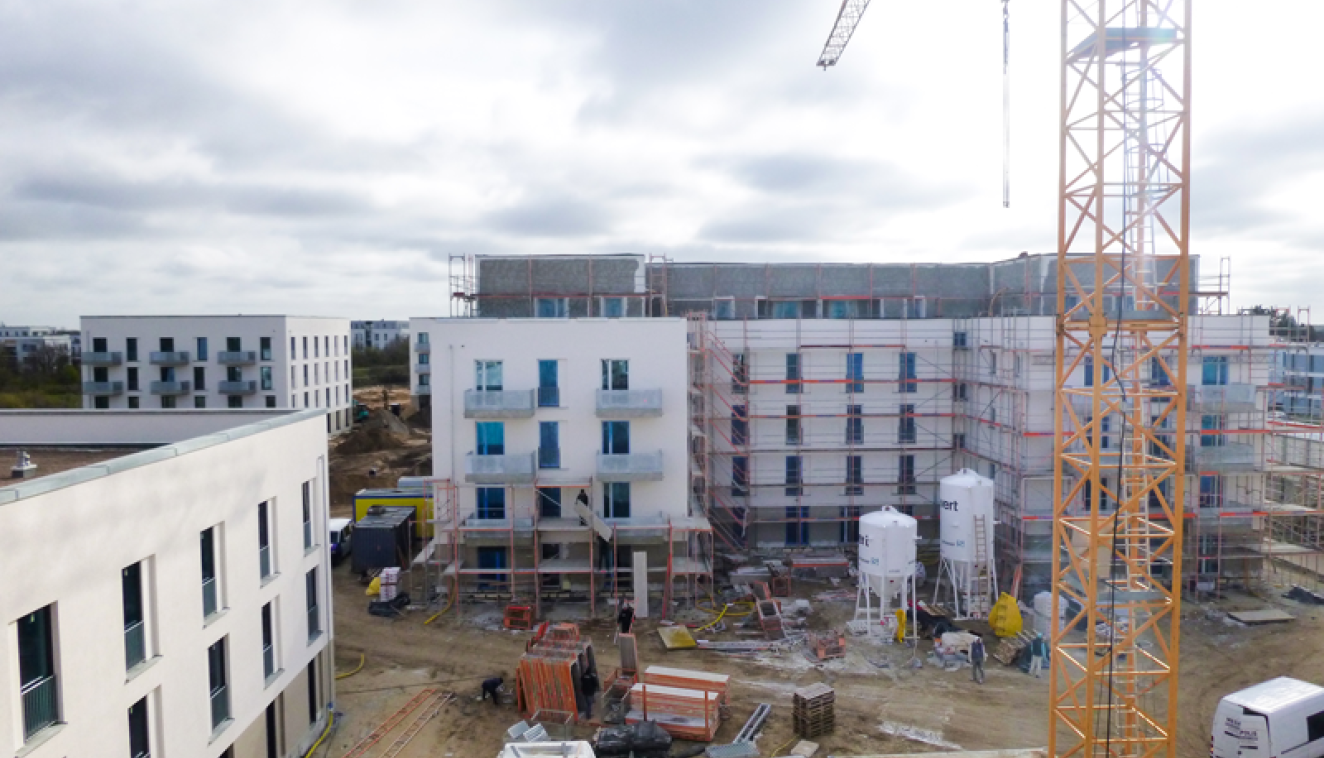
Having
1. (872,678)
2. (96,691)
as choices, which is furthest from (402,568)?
(96,691)

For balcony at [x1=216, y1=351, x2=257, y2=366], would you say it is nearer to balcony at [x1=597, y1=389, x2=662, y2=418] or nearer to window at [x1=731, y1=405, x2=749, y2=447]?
window at [x1=731, y1=405, x2=749, y2=447]

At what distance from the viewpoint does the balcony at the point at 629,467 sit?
2717cm

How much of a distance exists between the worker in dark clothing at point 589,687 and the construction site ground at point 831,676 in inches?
25.9

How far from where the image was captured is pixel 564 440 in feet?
92.5

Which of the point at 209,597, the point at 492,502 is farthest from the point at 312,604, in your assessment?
the point at 492,502

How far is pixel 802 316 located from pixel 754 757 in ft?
67.4

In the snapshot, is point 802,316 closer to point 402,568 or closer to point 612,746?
point 402,568

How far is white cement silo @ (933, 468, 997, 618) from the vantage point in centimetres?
2631

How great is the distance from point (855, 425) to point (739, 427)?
4664mm

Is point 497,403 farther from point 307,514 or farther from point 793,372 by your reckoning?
point 793,372

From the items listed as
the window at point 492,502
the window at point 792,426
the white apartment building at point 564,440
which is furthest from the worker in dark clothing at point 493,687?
the window at point 792,426

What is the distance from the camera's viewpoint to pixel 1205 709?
2022 cm

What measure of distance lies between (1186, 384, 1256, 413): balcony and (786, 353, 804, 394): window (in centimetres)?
1321

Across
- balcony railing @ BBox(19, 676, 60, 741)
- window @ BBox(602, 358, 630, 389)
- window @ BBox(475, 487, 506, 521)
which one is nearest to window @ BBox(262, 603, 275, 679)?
balcony railing @ BBox(19, 676, 60, 741)
